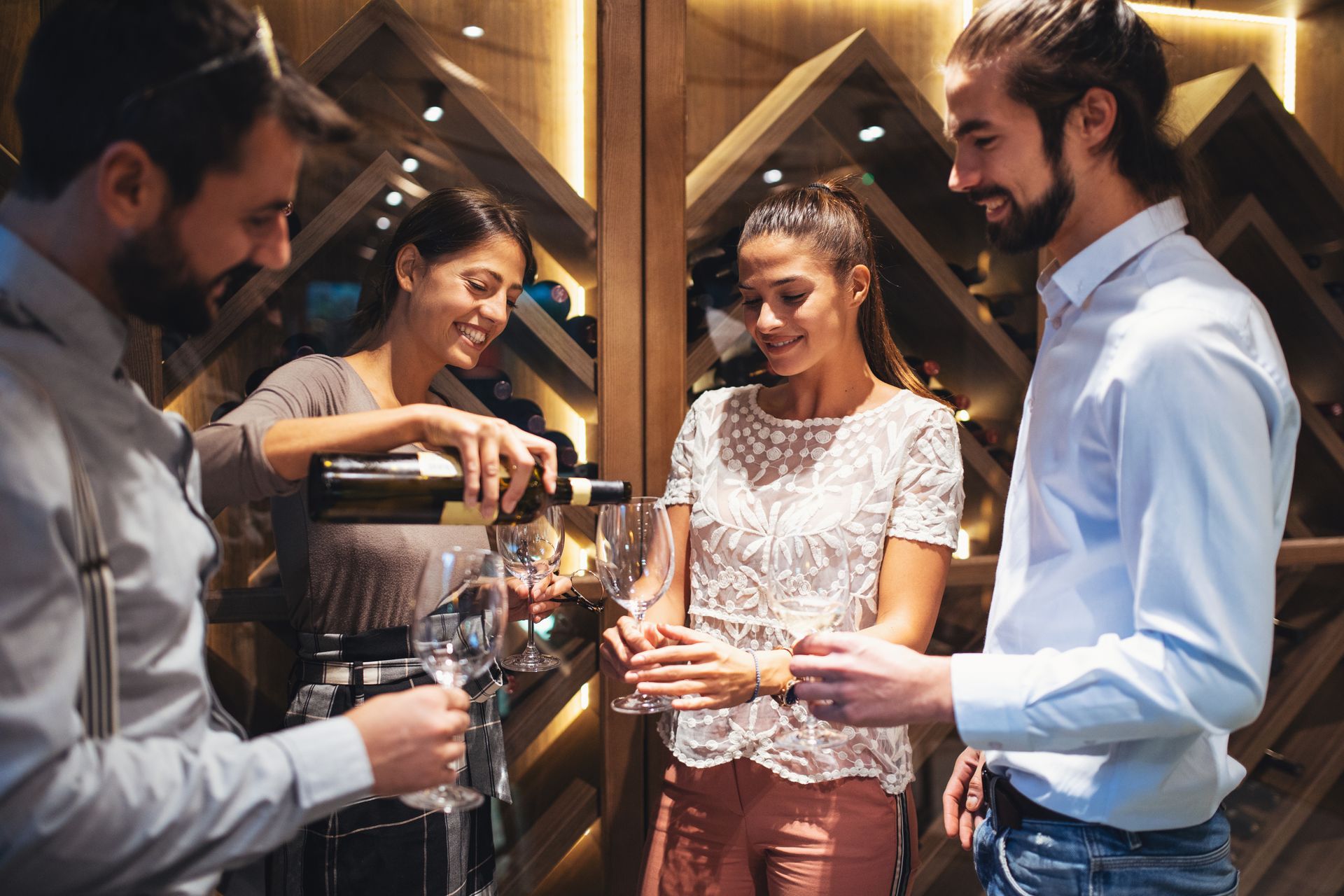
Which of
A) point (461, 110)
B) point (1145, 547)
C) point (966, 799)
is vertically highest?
point (461, 110)

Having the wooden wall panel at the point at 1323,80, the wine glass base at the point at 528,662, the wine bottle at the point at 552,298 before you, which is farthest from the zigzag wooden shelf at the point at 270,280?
the wooden wall panel at the point at 1323,80

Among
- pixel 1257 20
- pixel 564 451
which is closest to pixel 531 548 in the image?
pixel 564 451

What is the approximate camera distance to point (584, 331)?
2287 millimetres

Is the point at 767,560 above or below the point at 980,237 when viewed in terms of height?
below

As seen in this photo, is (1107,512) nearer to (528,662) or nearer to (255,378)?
(528,662)

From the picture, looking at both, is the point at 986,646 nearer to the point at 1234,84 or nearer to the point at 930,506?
the point at 930,506

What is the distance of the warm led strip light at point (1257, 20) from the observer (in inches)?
107

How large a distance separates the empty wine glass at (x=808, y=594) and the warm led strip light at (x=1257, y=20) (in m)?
2.01

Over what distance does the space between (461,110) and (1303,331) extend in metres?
2.42

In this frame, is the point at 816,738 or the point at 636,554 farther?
the point at 636,554

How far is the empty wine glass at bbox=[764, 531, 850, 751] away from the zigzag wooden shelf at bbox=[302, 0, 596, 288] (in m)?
1.15

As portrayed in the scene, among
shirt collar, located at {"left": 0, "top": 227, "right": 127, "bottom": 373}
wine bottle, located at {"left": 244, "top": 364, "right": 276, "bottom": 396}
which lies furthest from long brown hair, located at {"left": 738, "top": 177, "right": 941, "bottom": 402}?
shirt collar, located at {"left": 0, "top": 227, "right": 127, "bottom": 373}

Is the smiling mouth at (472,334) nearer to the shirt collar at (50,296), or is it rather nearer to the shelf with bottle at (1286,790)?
the shirt collar at (50,296)

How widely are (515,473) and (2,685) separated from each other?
58cm
